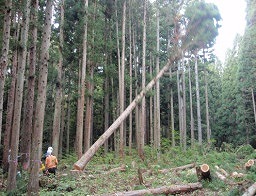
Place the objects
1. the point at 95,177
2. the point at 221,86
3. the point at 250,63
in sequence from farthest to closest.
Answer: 1. the point at 221,86
2. the point at 250,63
3. the point at 95,177

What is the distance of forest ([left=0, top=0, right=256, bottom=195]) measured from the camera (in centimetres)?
843

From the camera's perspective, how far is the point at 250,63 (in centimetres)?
3247

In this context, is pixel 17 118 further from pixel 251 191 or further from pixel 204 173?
pixel 251 191

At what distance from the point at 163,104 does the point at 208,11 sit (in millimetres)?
21795

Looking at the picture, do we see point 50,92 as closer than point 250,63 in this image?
Yes

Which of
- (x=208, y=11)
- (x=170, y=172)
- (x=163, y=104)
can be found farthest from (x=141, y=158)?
(x=163, y=104)

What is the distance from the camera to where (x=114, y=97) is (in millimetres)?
27094

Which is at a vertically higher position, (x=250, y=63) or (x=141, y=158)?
(x=250, y=63)

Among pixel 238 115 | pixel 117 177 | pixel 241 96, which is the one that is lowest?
pixel 117 177

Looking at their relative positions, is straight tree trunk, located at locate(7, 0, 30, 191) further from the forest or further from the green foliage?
the green foliage

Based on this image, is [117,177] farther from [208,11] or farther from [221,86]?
[221,86]

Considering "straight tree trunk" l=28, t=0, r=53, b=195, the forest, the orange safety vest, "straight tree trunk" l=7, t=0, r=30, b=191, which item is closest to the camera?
"straight tree trunk" l=28, t=0, r=53, b=195

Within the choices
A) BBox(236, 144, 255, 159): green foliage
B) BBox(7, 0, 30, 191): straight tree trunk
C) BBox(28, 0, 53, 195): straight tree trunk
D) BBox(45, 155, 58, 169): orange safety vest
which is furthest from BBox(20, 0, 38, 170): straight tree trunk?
BBox(236, 144, 255, 159): green foliage

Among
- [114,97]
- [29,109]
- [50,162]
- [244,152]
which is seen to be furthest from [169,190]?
[114,97]
